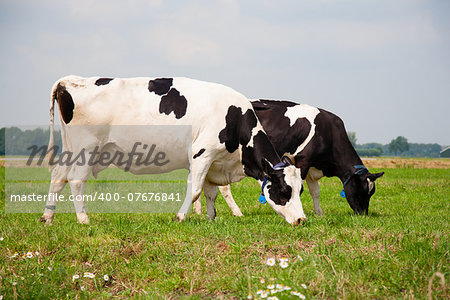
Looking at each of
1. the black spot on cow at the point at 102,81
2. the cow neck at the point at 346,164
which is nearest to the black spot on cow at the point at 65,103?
the black spot on cow at the point at 102,81

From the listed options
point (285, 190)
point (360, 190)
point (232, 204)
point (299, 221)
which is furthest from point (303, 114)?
point (299, 221)

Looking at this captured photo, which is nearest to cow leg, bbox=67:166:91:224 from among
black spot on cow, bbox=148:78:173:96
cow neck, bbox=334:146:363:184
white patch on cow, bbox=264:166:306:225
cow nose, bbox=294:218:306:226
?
black spot on cow, bbox=148:78:173:96

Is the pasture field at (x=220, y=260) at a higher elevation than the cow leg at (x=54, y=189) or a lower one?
lower

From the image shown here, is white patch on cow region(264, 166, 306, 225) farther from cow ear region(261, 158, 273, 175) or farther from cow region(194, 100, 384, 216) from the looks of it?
cow region(194, 100, 384, 216)

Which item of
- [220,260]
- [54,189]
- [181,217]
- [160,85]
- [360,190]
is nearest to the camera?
[220,260]

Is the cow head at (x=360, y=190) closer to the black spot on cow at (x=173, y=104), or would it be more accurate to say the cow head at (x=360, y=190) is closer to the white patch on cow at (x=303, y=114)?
the white patch on cow at (x=303, y=114)

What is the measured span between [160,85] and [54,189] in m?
2.74

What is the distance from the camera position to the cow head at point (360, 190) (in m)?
9.69

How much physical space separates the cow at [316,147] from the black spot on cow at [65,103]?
3908 millimetres

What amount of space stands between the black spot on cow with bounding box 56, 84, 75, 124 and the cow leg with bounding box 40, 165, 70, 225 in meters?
0.91

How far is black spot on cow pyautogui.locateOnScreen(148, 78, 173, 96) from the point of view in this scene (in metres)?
7.86

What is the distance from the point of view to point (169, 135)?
7.76 meters

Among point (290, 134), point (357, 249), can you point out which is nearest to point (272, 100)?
point (290, 134)

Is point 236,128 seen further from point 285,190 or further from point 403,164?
point 403,164
